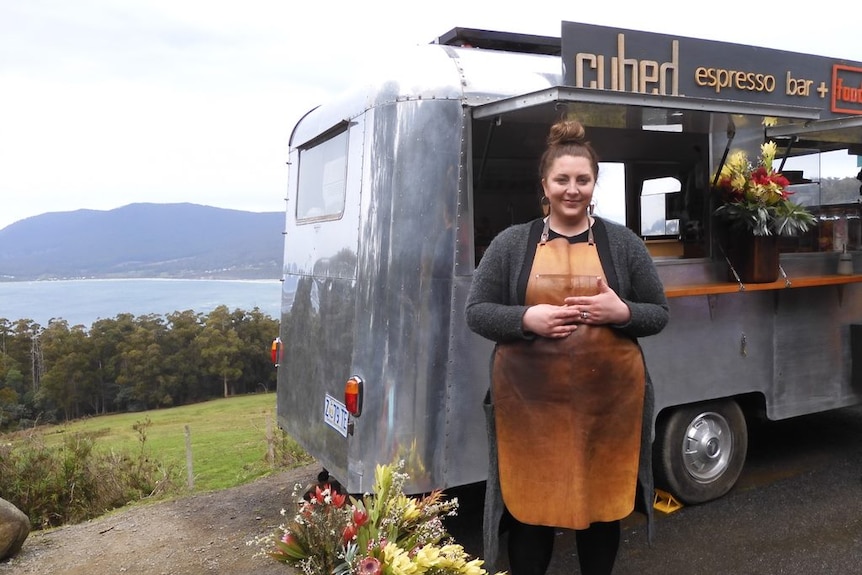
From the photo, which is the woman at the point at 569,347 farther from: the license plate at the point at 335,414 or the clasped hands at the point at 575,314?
the license plate at the point at 335,414

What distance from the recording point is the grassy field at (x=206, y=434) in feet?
32.7

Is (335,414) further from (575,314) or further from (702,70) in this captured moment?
(702,70)

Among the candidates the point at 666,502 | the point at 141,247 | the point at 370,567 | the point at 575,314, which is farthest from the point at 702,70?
the point at 141,247

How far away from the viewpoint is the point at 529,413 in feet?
7.74

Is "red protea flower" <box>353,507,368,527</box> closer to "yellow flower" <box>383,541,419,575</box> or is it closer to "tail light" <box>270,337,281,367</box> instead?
"yellow flower" <box>383,541,419,575</box>

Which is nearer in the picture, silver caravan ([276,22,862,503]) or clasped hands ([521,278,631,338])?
clasped hands ([521,278,631,338])

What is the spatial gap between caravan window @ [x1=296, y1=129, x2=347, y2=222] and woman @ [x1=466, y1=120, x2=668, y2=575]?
1586mm

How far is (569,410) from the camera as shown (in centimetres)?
231

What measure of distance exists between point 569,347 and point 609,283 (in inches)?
10.3

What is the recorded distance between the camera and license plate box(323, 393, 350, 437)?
11.5 ft

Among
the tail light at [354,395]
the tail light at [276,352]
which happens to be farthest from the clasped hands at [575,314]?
the tail light at [276,352]

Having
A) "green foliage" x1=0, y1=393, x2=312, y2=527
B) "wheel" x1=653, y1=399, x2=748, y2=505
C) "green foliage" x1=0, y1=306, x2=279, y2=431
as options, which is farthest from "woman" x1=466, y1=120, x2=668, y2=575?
"green foliage" x1=0, y1=306, x2=279, y2=431

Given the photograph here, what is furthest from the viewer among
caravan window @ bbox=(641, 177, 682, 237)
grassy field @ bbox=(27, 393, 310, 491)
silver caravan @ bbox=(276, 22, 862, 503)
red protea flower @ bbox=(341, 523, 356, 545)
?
grassy field @ bbox=(27, 393, 310, 491)

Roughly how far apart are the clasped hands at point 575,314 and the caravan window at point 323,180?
5.75ft
